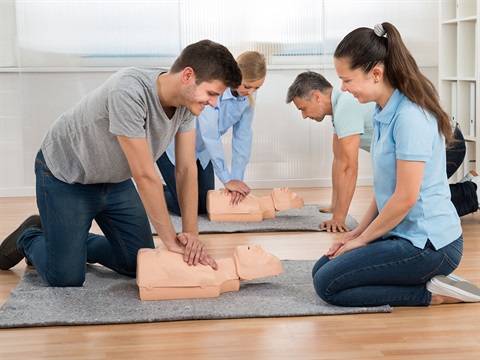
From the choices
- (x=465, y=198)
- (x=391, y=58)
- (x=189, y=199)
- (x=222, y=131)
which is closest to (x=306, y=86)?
(x=222, y=131)

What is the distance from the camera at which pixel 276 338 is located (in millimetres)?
2172

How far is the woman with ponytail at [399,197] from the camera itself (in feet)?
7.45

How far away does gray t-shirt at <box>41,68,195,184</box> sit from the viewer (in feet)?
7.52

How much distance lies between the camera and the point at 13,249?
2.89 m

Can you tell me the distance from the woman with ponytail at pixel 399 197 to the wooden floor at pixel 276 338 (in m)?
0.08

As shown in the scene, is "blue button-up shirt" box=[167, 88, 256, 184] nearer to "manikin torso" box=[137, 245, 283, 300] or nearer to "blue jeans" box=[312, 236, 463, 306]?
"manikin torso" box=[137, 245, 283, 300]

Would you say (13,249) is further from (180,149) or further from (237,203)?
(237,203)

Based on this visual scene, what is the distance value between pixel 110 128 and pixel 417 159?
0.87 metres

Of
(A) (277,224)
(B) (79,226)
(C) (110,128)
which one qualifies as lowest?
Answer: (A) (277,224)

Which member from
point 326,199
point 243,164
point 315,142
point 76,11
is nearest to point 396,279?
point 243,164

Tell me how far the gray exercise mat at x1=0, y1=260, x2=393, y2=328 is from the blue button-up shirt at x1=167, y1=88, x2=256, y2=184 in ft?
3.86

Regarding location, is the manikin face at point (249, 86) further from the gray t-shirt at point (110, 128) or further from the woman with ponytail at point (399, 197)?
the woman with ponytail at point (399, 197)

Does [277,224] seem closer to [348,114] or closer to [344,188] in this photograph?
[344,188]

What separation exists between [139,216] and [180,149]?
0.99 feet
